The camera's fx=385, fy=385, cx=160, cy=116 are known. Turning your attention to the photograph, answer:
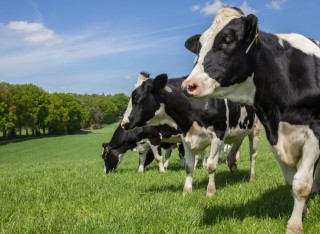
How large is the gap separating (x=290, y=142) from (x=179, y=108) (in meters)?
3.90

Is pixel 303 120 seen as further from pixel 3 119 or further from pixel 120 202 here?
pixel 3 119

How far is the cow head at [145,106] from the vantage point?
8.45 metres

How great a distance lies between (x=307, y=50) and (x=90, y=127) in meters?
128

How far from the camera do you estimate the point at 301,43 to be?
478 cm

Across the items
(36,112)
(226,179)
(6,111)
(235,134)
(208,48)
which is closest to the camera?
(208,48)

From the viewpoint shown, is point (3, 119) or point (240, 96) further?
point (3, 119)

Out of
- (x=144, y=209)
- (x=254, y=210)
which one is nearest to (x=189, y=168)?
(x=144, y=209)

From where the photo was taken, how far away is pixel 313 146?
13.7ft

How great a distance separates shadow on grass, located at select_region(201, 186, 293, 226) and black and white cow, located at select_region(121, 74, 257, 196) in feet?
4.61

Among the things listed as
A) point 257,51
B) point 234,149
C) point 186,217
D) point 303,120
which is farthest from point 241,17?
point 234,149

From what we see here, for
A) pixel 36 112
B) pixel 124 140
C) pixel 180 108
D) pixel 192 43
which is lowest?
pixel 124 140

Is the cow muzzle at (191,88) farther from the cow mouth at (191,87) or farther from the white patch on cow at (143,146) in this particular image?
the white patch on cow at (143,146)

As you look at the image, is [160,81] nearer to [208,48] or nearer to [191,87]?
[208,48]

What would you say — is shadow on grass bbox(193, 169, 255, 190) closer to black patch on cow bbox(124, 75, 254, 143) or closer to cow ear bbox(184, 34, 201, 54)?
black patch on cow bbox(124, 75, 254, 143)
